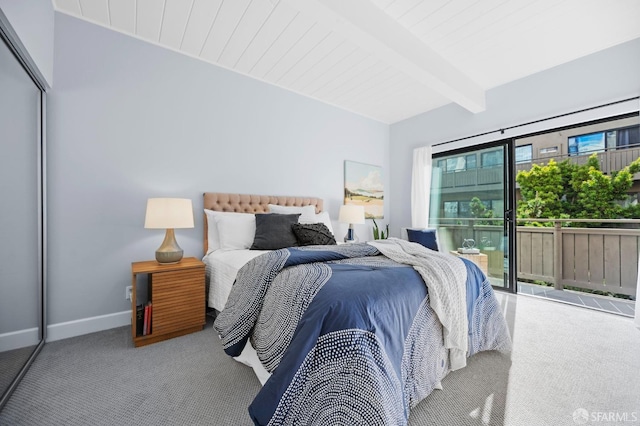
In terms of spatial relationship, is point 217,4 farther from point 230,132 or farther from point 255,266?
point 255,266

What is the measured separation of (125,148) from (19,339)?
5.32 feet

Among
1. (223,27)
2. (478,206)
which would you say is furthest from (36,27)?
(478,206)

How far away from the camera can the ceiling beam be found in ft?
6.30

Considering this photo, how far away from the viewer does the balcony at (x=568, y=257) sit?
3316mm

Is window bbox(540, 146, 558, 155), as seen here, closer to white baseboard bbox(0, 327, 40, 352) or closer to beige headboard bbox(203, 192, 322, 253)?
beige headboard bbox(203, 192, 322, 253)

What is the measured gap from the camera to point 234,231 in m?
2.69

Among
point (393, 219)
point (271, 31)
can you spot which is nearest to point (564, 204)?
point (393, 219)

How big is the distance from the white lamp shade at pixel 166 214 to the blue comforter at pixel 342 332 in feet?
3.13

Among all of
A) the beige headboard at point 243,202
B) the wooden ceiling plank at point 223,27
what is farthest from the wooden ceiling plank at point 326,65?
the beige headboard at point 243,202

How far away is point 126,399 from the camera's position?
1468 millimetres

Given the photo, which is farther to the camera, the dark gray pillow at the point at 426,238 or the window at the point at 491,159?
the dark gray pillow at the point at 426,238

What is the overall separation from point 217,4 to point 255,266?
2117 mm

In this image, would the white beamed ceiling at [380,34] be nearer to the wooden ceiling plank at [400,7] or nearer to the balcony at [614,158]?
the wooden ceiling plank at [400,7]

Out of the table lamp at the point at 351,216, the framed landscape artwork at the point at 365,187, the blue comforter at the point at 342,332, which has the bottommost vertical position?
the blue comforter at the point at 342,332
